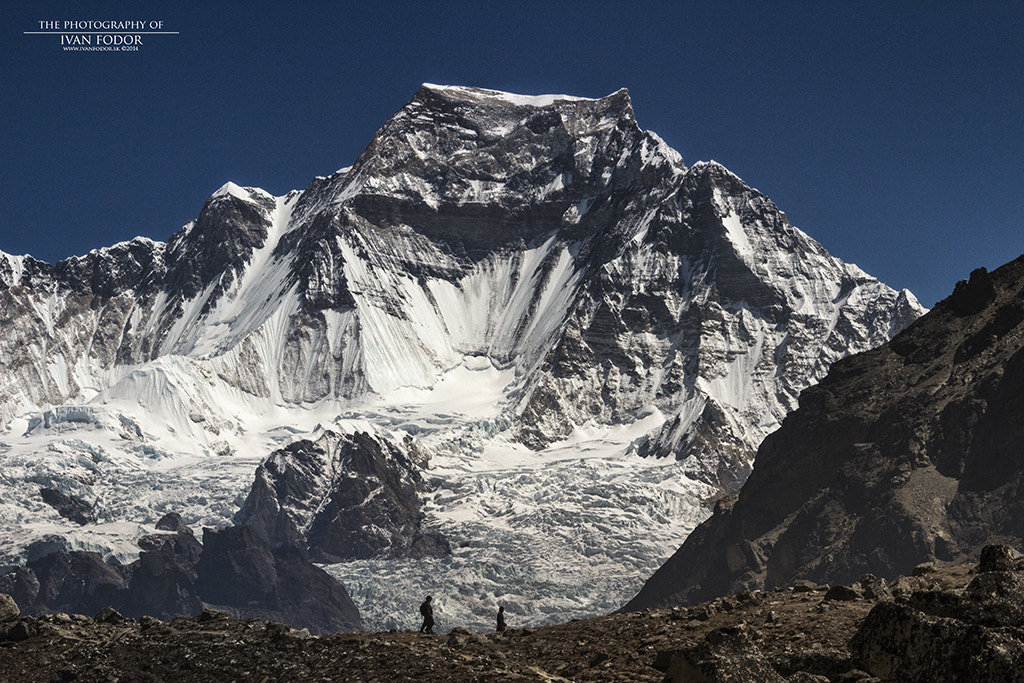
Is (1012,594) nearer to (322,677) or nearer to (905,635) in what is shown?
(905,635)

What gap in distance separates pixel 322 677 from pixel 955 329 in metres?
140

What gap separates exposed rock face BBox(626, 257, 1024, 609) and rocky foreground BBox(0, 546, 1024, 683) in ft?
304

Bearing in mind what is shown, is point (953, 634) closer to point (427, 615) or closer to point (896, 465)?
point (427, 615)

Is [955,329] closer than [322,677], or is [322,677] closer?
[322,677]

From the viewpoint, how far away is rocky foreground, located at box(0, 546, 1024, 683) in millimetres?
24594

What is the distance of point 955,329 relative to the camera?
530 feet

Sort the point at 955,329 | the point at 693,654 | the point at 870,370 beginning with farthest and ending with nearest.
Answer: the point at 870,370 < the point at 955,329 < the point at 693,654

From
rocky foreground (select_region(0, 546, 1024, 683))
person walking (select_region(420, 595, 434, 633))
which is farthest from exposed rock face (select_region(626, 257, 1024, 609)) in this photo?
rocky foreground (select_region(0, 546, 1024, 683))

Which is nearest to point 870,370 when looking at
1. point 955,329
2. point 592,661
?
point 955,329

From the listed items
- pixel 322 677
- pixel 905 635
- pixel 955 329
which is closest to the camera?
pixel 905 635

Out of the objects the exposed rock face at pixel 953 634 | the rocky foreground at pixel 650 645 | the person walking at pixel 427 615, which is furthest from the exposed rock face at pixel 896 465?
the exposed rock face at pixel 953 634

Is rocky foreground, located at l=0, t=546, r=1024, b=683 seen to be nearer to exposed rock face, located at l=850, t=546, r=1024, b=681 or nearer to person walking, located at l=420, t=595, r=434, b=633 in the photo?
exposed rock face, located at l=850, t=546, r=1024, b=681

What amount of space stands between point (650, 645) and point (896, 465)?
401 feet

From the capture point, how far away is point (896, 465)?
14988cm
